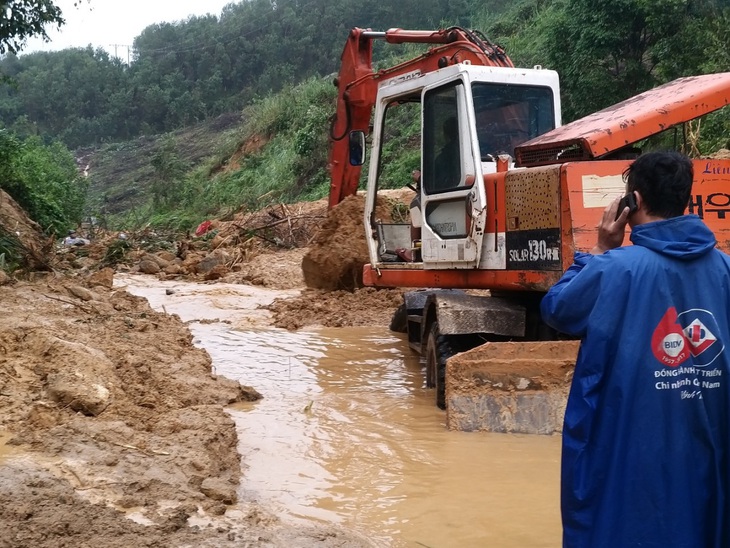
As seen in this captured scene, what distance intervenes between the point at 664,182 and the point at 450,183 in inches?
175

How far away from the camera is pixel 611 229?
2.84 meters

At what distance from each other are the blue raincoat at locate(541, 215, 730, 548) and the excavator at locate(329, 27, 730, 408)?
10.2 feet

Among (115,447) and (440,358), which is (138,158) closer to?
(440,358)

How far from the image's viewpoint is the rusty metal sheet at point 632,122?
590cm

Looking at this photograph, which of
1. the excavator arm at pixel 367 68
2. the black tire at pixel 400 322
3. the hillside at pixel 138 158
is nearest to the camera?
the excavator arm at pixel 367 68

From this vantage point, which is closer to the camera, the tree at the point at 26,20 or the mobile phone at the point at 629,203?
the mobile phone at the point at 629,203

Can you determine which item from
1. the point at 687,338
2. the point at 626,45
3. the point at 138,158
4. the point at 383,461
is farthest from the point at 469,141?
the point at 138,158

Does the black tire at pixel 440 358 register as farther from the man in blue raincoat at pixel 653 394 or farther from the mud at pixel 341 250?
the mud at pixel 341 250

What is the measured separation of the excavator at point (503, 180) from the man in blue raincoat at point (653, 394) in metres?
3.10

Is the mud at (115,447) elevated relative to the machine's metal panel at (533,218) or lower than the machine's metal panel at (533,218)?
lower

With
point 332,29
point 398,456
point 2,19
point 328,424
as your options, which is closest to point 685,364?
→ point 398,456

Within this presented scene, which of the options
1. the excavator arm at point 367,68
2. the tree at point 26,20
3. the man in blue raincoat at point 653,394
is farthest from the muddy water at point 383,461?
the tree at point 26,20

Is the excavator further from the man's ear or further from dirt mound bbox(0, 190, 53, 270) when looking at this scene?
dirt mound bbox(0, 190, 53, 270)

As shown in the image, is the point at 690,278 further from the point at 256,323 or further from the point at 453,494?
the point at 256,323
